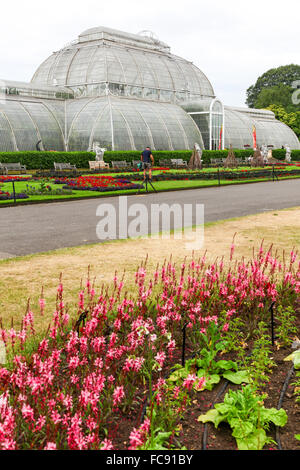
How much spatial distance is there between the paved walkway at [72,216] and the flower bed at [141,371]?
4417 mm

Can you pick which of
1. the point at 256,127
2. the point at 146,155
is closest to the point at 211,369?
the point at 146,155

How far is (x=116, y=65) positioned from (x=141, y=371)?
179 ft

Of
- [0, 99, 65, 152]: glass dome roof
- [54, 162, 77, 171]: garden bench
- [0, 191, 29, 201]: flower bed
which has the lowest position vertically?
[0, 191, 29, 201]: flower bed

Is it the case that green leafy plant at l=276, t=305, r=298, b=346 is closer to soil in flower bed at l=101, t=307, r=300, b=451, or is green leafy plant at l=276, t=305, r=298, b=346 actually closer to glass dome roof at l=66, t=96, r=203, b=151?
soil in flower bed at l=101, t=307, r=300, b=451

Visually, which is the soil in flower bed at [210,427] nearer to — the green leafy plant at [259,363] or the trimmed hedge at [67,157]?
the green leafy plant at [259,363]

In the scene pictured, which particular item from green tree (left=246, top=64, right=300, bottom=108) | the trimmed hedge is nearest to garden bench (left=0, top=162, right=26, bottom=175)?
the trimmed hedge

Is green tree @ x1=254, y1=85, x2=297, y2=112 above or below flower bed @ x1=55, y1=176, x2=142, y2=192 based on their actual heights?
above

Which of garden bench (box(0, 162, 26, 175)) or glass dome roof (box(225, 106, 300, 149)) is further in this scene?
glass dome roof (box(225, 106, 300, 149))

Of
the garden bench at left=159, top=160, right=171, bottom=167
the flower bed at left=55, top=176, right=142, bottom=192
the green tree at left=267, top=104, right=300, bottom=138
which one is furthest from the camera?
the green tree at left=267, top=104, right=300, bottom=138

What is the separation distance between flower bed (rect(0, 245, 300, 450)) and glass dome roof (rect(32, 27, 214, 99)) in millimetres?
50785

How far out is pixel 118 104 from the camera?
4888 cm

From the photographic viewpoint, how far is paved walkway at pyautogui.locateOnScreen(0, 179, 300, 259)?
997 cm

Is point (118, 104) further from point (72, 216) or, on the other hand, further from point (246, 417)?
point (246, 417)
